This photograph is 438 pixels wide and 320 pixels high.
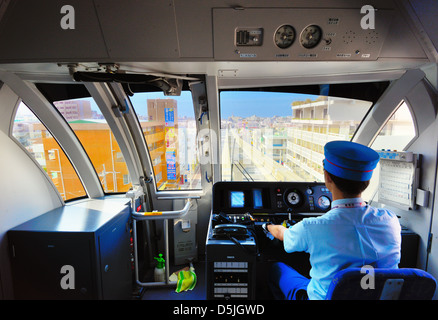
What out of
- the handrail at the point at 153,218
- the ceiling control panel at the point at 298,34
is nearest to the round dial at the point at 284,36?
the ceiling control panel at the point at 298,34

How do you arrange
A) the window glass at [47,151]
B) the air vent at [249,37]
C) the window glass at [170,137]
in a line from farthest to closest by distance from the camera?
the window glass at [170,137] < the window glass at [47,151] < the air vent at [249,37]

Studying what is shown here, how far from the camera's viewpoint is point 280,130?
2660 mm

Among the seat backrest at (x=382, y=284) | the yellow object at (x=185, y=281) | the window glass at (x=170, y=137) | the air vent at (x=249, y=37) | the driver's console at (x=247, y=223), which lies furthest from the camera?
the window glass at (x=170, y=137)

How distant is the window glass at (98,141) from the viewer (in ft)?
8.27

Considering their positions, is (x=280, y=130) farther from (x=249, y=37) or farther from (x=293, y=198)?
(x=249, y=37)

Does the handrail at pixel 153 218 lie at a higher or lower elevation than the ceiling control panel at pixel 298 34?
lower

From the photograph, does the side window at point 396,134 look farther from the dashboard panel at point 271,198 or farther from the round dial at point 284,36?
the round dial at point 284,36

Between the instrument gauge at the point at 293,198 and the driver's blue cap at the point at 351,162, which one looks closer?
the driver's blue cap at the point at 351,162

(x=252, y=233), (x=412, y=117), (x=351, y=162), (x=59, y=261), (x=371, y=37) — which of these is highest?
(x=371, y=37)

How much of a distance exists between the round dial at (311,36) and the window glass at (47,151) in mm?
2582

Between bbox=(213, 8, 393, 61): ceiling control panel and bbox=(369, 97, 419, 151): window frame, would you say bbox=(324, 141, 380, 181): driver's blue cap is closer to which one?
bbox=(213, 8, 393, 61): ceiling control panel

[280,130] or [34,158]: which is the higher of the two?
[280,130]

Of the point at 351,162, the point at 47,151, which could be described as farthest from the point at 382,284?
the point at 47,151

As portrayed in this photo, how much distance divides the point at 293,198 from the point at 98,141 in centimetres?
251
